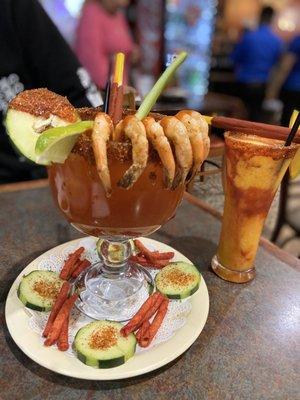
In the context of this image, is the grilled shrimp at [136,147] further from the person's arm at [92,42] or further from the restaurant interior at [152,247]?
the person's arm at [92,42]

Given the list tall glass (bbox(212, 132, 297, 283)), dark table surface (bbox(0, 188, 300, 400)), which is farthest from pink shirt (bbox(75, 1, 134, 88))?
tall glass (bbox(212, 132, 297, 283))

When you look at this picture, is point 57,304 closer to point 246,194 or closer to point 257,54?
point 246,194

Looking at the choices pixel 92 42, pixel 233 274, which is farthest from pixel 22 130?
pixel 92 42

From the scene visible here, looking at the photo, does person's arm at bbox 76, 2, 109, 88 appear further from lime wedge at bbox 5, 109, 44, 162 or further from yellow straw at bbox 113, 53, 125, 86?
lime wedge at bbox 5, 109, 44, 162

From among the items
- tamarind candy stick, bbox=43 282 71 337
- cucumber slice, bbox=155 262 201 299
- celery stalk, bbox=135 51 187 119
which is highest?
celery stalk, bbox=135 51 187 119

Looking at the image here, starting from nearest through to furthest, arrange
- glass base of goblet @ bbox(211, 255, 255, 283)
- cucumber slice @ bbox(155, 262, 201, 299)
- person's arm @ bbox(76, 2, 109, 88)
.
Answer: cucumber slice @ bbox(155, 262, 201, 299) → glass base of goblet @ bbox(211, 255, 255, 283) → person's arm @ bbox(76, 2, 109, 88)
